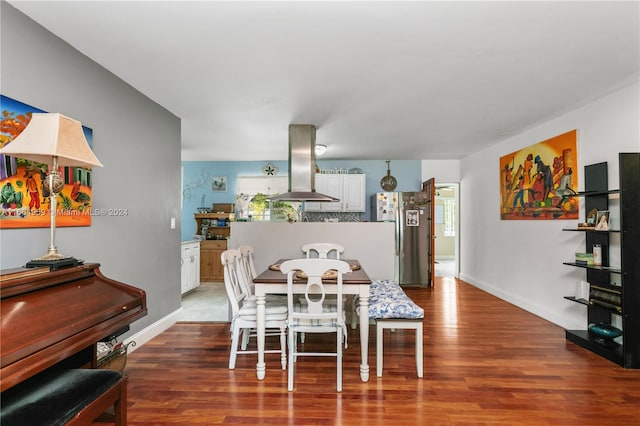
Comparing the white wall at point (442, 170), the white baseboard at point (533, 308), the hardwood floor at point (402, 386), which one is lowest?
the hardwood floor at point (402, 386)

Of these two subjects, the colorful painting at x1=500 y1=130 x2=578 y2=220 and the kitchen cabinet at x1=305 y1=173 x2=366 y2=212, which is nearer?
the colorful painting at x1=500 y1=130 x2=578 y2=220

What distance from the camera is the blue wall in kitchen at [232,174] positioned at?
675 centimetres

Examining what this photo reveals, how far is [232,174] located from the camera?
6.89m

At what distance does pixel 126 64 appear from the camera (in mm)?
2590

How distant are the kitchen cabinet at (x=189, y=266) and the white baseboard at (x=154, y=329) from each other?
4.10ft

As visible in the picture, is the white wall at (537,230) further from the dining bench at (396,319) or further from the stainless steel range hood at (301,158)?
the stainless steel range hood at (301,158)

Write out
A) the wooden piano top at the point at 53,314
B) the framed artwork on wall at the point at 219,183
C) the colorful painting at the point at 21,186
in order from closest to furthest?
the wooden piano top at the point at 53,314
the colorful painting at the point at 21,186
the framed artwork on wall at the point at 219,183

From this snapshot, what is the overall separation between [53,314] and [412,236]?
5456 millimetres

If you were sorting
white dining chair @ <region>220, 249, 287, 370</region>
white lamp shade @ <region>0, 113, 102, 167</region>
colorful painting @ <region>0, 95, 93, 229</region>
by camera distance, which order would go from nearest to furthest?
white lamp shade @ <region>0, 113, 102, 167</region> < colorful painting @ <region>0, 95, 93, 229</region> < white dining chair @ <region>220, 249, 287, 370</region>

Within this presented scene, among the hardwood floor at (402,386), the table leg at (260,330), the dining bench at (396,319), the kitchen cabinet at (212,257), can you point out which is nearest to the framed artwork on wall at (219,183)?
the kitchen cabinet at (212,257)

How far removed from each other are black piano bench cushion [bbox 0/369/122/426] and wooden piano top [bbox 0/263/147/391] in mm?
178

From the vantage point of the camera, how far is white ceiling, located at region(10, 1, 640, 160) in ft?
6.29

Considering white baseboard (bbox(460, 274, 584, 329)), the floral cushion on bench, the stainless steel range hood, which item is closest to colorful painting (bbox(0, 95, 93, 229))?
the floral cushion on bench

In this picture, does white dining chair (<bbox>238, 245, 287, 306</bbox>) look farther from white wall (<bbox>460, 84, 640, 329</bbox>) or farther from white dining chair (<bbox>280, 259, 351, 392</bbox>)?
white wall (<bbox>460, 84, 640, 329</bbox>)
